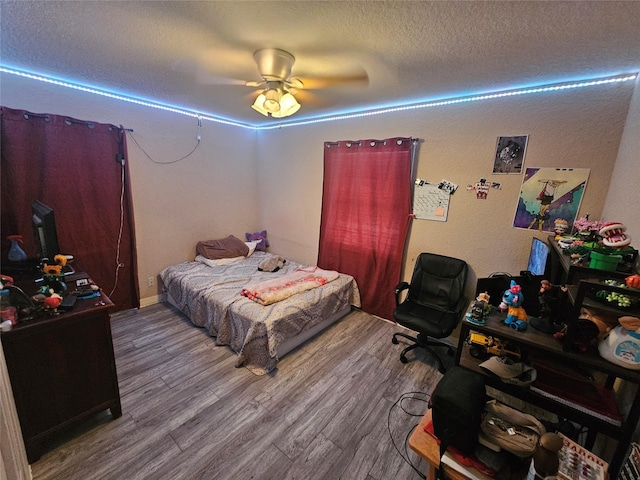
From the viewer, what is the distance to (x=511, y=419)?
117 cm

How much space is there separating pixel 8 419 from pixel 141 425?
81 cm

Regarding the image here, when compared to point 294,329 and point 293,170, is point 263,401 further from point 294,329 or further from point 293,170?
point 293,170

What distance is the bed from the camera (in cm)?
229

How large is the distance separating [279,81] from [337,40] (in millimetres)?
554

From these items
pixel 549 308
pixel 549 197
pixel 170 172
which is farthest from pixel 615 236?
pixel 170 172

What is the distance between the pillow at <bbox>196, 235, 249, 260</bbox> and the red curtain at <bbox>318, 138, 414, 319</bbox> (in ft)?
4.17

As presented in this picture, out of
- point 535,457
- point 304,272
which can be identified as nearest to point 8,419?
point 535,457

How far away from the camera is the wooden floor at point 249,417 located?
1507 millimetres

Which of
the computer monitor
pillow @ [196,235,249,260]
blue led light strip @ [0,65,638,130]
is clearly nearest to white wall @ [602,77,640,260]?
blue led light strip @ [0,65,638,130]

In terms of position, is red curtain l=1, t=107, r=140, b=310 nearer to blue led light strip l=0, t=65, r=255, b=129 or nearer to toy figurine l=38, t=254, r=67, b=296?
blue led light strip l=0, t=65, r=255, b=129

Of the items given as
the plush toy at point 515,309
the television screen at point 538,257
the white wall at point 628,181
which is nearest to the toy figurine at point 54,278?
the plush toy at point 515,309

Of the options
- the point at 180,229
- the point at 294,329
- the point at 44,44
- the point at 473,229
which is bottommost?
the point at 294,329

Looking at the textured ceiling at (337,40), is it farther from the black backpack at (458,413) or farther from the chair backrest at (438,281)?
the black backpack at (458,413)

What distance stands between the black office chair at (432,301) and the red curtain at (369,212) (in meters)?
0.30
